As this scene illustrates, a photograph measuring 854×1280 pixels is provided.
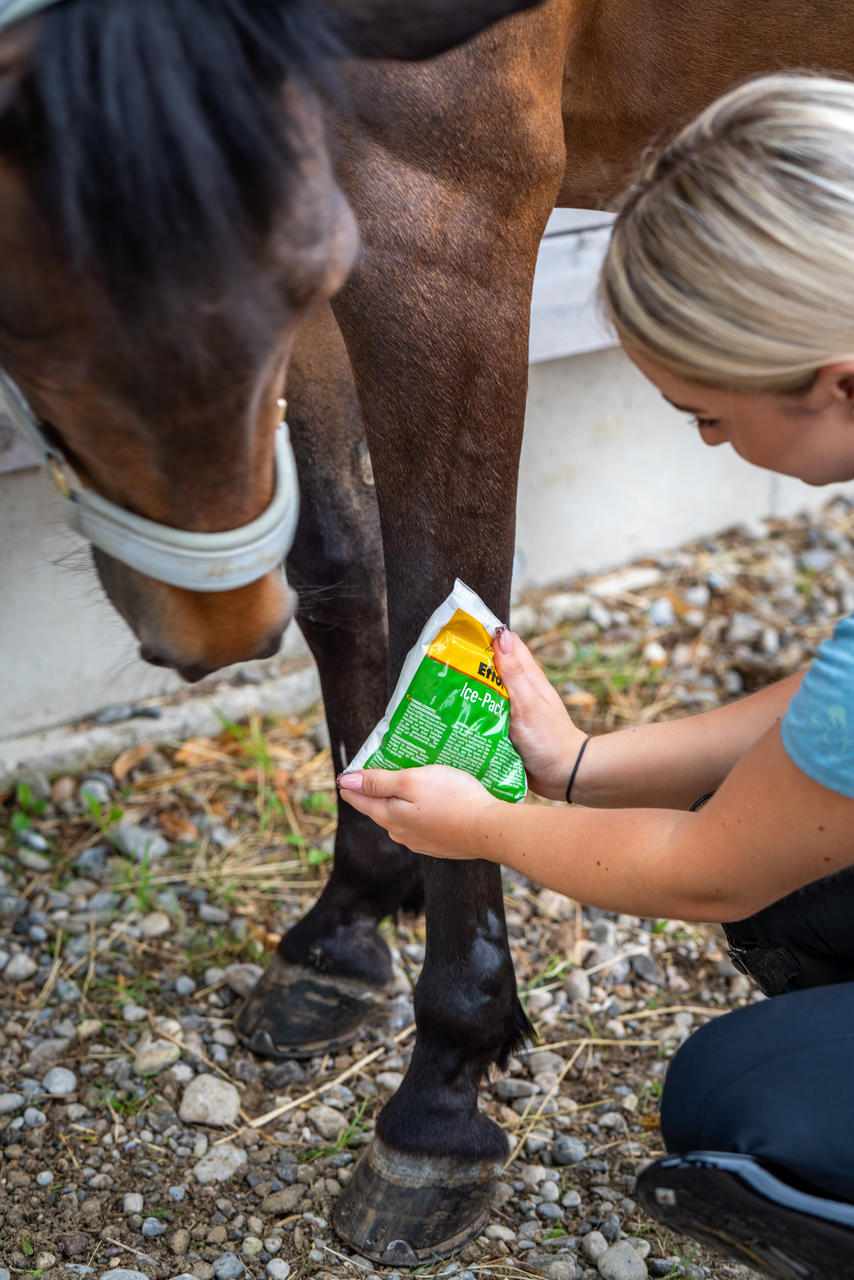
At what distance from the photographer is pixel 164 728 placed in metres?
2.45

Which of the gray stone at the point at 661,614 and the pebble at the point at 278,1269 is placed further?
the gray stone at the point at 661,614

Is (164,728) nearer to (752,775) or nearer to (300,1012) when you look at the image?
(300,1012)

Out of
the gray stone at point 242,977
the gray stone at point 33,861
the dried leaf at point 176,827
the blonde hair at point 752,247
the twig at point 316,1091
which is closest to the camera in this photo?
the blonde hair at point 752,247

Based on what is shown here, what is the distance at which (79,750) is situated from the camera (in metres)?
2.38

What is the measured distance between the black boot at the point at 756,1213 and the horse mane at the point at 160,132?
81 centimetres

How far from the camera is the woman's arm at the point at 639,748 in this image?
1.30 meters

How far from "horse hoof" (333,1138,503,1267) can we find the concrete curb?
1.19 metres

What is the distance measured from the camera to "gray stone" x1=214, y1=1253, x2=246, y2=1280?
4.37 ft

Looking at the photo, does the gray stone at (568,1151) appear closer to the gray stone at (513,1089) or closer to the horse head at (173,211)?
Answer: the gray stone at (513,1089)

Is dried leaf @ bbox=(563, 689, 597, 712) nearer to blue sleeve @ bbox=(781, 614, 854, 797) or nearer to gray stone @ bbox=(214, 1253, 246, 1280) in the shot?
gray stone @ bbox=(214, 1253, 246, 1280)

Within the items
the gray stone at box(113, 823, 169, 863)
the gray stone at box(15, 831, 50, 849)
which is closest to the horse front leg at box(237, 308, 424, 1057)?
the gray stone at box(113, 823, 169, 863)

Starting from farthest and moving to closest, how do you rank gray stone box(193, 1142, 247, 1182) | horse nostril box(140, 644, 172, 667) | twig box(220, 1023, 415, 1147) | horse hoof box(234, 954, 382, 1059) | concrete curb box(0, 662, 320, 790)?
concrete curb box(0, 662, 320, 790) → horse hoof box(234, 954, 382, 1059) → twig box(220, 1023, 415, 1147) → gray stone box(193, 1142, 247, 1182) → horse nostril box(140, 644, 172, 667)

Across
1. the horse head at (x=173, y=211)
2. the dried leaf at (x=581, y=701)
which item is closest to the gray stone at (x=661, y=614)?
the dried leaf at (x=581, y=701)

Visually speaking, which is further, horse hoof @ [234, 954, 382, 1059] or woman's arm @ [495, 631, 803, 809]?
horse hoof @ [234, 954, 382, 1059]
